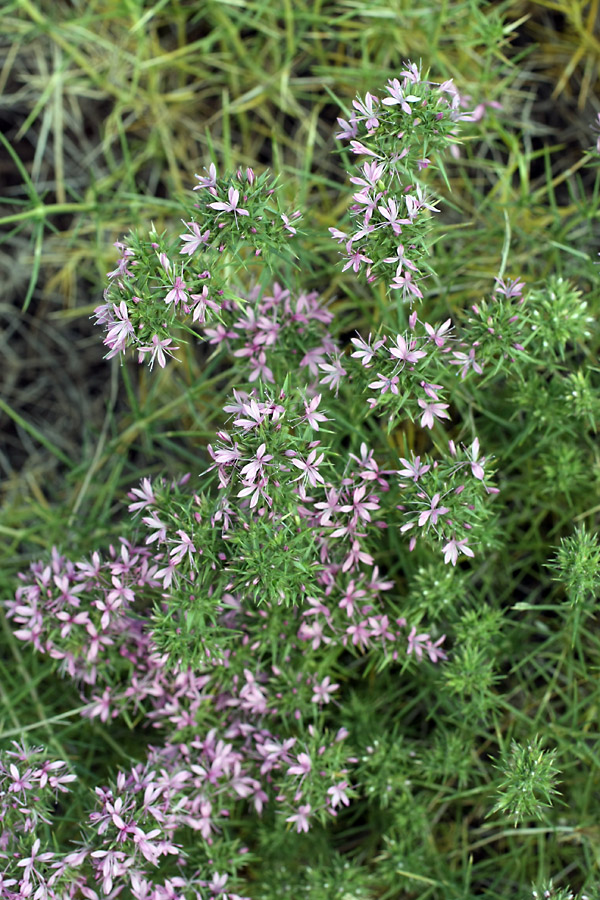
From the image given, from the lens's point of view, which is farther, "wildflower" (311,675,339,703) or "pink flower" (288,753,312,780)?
"wildflower" (311,675,339,703)

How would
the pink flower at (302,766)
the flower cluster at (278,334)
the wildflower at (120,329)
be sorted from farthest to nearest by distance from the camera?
1. the flower cluster at (278,334)
2. the pink flower at (302,766)
3. the wildflower at (120,329)

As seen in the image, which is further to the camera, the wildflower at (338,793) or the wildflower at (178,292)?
the wildflower at (338,793)

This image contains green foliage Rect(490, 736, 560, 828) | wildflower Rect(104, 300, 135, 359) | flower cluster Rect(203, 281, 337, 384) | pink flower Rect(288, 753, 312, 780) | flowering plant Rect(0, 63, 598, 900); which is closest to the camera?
wildflower Rect(104, 300, 135, 359)

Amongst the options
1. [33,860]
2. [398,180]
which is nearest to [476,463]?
[398,180]

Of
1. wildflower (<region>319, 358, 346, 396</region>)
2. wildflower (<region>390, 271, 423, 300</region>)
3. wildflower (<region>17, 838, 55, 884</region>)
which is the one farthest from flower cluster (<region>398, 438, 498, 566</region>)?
wildflower (<region>17, 838, 55, 884</region>)

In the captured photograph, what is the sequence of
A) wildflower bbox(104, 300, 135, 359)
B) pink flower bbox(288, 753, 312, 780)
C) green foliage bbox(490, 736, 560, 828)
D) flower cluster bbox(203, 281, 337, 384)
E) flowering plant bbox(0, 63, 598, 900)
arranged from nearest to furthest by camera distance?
wildflower bbox(104, 300, 135, 359) → flowering plant bbox(0, 63, 598, 900) → green foliage bbox(490, 736, 560, 828) → pink flower bbox(288, 753, 312, 780) → flower cluster bbox(203, 281, 337, 384)

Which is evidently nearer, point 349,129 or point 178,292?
point 178,292

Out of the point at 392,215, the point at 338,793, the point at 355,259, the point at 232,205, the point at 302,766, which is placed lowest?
the point at 338,793

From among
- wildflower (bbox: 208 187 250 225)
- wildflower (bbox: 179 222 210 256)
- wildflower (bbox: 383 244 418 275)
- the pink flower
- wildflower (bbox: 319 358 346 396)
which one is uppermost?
wildflower (bbox: 208 187 250 225)

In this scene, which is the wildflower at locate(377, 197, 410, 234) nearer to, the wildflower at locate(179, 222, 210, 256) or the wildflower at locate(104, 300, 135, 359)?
the wildflower at locate(179, 222, 210, 256)

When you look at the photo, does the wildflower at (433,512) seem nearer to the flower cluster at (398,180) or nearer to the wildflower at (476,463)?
the wildflower at (476,463)

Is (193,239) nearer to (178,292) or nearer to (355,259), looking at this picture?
(178,292)

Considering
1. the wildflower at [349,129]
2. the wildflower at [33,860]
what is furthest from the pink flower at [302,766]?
the wildflower at [349,129]

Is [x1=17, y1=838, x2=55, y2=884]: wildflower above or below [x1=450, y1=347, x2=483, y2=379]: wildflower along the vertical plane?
below
